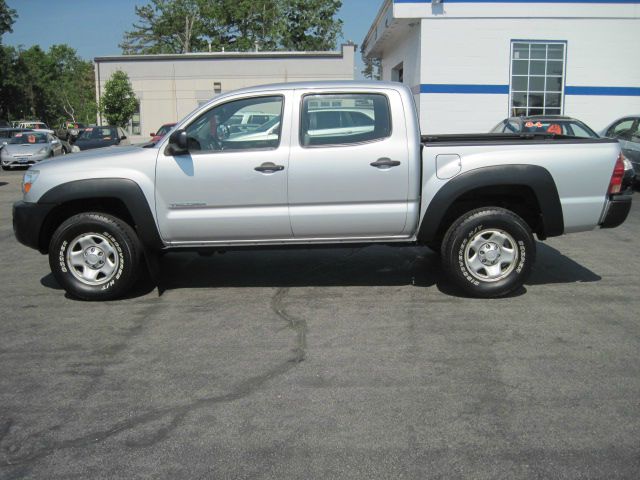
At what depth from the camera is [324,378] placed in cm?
476

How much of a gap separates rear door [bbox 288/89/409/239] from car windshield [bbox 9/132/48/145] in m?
22.6

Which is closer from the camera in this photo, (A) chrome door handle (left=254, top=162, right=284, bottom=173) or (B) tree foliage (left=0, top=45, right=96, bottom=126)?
(A) chrome door handle (left=254, top=162, right=284, bottom=173)

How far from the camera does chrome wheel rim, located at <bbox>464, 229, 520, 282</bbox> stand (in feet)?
21.4

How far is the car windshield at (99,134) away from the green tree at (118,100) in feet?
49.6

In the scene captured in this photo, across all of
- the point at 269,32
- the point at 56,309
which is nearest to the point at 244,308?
the point at 56,309

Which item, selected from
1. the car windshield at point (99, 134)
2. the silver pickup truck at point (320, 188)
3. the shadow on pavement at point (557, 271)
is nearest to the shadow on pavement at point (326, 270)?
the shadow on pavement at point (557, 271)

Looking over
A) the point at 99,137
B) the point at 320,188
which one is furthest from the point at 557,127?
the point at 99,137

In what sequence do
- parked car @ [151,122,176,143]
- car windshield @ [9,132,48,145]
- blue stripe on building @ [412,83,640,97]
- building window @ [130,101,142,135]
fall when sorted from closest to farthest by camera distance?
parked car @ [151,122,176,143]
blue stripe on building @ [412,83,640,97]
car windshield @ [9,132,48,145]
building window @ [130,101,142,135]

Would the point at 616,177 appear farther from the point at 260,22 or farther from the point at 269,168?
the point at 260,22

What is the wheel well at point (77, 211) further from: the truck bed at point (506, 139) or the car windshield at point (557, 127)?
the car windshield at point (557, 127)

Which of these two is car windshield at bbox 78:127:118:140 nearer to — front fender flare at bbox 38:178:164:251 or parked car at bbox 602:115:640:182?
parked car at bbox 602:115:640:182

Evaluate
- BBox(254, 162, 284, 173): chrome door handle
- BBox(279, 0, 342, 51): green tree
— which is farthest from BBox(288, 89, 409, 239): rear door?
BBox(279, 0, 342, 51): green tree

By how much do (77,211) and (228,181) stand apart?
1.57 meters

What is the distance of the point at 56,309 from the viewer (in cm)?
656
